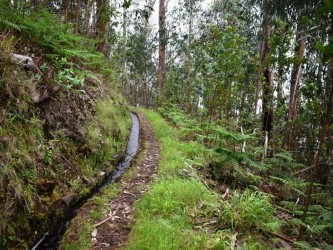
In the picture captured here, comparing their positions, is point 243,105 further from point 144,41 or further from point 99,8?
point 144,41

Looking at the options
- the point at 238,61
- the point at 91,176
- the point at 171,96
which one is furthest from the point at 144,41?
the point at 91,176

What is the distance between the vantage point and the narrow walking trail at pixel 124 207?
3932mm

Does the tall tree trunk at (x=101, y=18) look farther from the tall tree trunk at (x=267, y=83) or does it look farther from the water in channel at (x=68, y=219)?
the tall tree trunk at (x=267, y=83)

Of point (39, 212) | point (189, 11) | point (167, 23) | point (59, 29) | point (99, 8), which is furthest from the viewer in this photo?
point (167, 23)

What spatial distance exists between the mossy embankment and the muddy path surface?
559mm

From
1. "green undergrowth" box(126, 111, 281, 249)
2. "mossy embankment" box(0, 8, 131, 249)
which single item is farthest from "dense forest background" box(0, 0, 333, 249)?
"green undergrowth" box(126, 111, 281, 249)

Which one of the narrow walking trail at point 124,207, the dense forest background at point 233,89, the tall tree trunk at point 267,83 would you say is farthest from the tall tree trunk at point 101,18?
the tall tree trunk at point 267,83

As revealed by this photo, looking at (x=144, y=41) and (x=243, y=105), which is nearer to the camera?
(x=243, y=105)

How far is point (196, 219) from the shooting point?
4.30 m

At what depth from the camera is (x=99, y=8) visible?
417 inches

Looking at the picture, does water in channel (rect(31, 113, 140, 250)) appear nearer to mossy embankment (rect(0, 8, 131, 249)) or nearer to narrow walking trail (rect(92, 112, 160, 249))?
mossy embankment (rect(0, 8, 131, 249))

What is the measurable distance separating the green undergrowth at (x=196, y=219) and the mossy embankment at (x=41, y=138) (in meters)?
1.28

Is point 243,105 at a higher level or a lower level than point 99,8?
lower

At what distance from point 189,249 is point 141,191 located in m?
2.13
